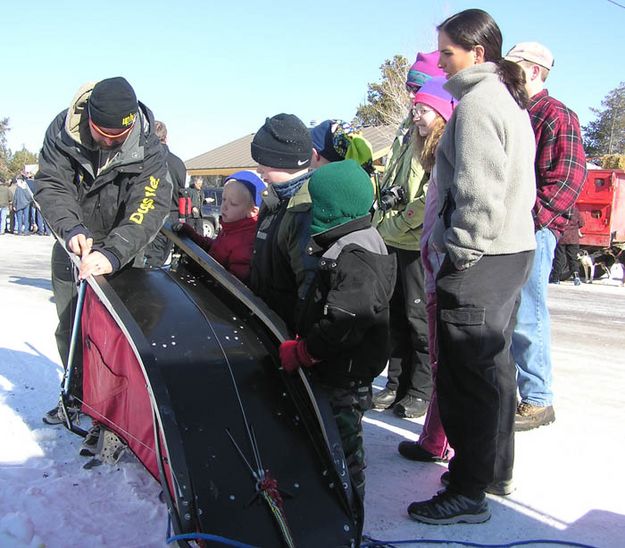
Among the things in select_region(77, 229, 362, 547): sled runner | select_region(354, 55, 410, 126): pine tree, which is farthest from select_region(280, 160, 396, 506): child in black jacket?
select_region(354, 55, 410, 126): pine tree

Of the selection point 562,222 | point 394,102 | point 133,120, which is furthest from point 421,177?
point 394,102

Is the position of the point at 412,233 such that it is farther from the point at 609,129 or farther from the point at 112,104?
the point at 609,129

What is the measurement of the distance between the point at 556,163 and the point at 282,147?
149cm

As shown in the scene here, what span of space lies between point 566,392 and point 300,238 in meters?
2.71

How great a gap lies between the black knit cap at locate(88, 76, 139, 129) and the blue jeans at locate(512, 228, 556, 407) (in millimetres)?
2275

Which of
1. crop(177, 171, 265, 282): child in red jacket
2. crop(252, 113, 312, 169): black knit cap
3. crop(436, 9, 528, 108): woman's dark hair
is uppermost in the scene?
crop(436, 9, 528, 108): woman's dark hair

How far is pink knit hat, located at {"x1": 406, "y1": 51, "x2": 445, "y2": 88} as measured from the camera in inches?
157

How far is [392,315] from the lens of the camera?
404 centimetres

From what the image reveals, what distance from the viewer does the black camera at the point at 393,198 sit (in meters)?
3.81

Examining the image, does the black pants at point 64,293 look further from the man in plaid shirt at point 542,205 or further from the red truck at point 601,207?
the red truck at point 601,207

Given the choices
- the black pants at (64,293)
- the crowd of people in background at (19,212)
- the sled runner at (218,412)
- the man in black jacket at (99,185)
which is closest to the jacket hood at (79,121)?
the man in black jacket at (99,185)

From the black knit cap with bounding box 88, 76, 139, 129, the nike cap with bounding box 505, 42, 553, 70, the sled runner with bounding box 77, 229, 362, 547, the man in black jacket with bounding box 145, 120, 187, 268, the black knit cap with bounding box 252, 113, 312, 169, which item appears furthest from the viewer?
the man in black jacket with bounding box 145, 120, 187, 268

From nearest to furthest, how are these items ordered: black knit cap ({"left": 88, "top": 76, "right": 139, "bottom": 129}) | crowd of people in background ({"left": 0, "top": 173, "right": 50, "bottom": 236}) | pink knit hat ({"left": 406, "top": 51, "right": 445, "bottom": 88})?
black knit cap ({"left": 88, "top": 76, "right": 139, "bottom": 129}), pink knit hat ({"left": 406, "top": 51, "right": 445, "bottom": 88}), crowd of people in background ({"left": 0, "top": 173, "right": 50, "bottom": 236})

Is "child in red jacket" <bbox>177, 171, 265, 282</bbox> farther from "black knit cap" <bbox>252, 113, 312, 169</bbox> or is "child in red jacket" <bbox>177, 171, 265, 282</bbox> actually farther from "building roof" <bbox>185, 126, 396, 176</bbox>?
"building roof" <bbox>185, 126, 396, 176</bbox>
